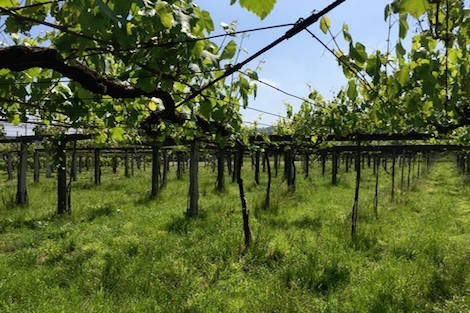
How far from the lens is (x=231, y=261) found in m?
7.01

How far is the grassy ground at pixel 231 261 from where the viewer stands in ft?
17.4

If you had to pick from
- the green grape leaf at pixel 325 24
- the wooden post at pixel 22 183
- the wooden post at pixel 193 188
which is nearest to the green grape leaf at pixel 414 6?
the green grape leaf at pixel 325 24

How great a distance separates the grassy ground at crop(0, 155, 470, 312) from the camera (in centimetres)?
530

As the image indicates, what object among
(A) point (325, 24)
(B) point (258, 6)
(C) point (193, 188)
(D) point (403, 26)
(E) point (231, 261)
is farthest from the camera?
(C) point (193, 188)

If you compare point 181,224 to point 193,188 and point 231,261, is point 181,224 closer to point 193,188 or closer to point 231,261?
point 193,188

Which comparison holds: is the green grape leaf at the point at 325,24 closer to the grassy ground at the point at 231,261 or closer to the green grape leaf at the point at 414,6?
the green grape leaf at the point at 414,6

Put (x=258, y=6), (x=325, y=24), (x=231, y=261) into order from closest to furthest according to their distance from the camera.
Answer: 1. (x=258, y=6)
2. (x=325, y=24)
3. (x=231, y=261)

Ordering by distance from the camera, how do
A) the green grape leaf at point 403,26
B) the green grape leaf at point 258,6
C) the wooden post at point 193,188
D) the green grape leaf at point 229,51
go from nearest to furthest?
1. the green grape leaf at point 258,6
2. the green grape leaf at point 403,26
3. the green grape leaf at point 229,51
4. the wooden post at point 193,188

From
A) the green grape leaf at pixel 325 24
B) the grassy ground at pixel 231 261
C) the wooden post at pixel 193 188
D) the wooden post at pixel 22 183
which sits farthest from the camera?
the wooden post at pixel 22 183

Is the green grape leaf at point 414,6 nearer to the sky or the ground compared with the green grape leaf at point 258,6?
nearer to the sky

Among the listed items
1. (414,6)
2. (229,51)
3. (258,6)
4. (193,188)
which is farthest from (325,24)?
(193,188)

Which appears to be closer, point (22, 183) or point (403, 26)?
point (403, 26)

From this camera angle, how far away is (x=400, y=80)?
2.33m

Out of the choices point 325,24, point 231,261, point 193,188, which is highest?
point 325,24
